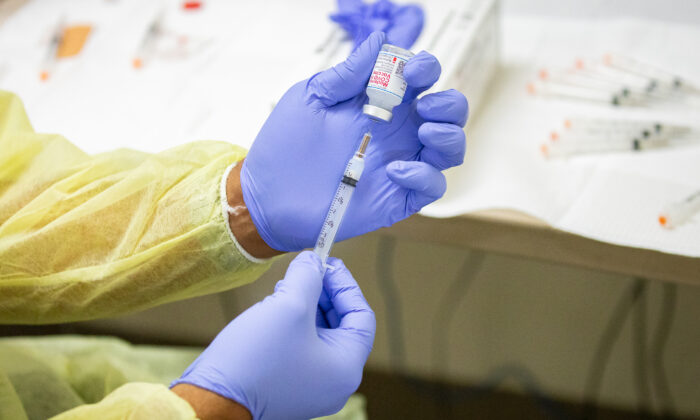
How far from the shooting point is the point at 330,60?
101cm

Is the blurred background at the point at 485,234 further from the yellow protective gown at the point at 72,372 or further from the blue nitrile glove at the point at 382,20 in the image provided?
the yellow protective gown at the point at 72,372

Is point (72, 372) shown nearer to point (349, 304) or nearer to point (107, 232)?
point (107, 232)

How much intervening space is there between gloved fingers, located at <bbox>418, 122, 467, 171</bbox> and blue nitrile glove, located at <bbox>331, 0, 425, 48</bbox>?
0.14m

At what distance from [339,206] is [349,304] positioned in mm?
114

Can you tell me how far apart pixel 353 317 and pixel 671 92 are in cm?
77

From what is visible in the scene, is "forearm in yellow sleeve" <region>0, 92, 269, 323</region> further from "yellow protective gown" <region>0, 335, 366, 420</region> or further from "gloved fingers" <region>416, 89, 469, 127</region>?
"gloved fingers" <region>416, 89, 469, 127</region>

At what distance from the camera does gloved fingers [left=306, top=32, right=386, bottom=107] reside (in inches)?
27.4

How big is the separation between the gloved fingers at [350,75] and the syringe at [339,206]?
5cm

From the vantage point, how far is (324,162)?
2.46 feet

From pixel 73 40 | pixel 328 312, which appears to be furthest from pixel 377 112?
pixel 73 40

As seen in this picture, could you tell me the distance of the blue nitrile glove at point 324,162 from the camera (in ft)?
2.43

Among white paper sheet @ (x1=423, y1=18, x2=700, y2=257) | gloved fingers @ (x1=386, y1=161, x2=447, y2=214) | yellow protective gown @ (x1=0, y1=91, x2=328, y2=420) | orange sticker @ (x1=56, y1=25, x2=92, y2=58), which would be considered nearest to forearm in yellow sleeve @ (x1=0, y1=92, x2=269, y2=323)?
yellow protective gown @ (x1=0, y1=91, x2=328, y2=420)

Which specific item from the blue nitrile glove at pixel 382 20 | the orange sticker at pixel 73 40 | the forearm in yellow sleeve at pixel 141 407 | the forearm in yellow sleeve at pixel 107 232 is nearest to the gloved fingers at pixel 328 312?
the forearm in yellow sleeve at pixel 107 232

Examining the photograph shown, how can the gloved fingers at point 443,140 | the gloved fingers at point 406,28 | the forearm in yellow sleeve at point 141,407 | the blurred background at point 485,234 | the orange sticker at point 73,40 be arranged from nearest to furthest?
the forearm in yellow sleeve at point 141,407 < the gloved fingers at point 443,140 < the gloved fingers at point 406,28 < the blurred background at point 485,234 < the orange sticker at point 73,40
